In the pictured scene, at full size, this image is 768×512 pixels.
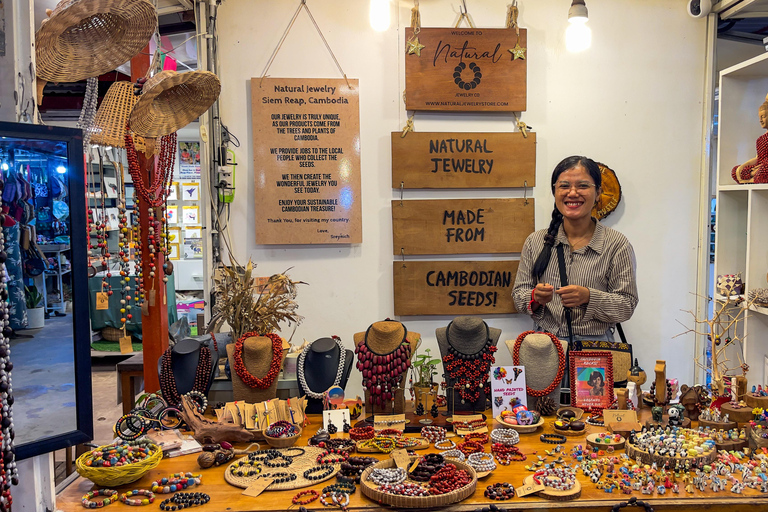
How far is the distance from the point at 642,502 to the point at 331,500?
0.94m

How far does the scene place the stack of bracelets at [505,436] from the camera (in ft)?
7.01

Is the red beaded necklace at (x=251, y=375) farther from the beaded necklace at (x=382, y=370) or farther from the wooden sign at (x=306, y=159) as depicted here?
the wooden sign at (x=306, y=159)

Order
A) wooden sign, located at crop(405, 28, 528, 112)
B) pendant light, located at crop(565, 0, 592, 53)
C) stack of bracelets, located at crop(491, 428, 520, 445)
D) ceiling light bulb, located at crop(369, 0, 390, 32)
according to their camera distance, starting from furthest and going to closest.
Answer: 1. wooden sign, located at crop(405, 28, 528, 112)
2. ceiling light bulb, located at crop(369, 0, 390, 32)
3. pendant light, located at crop(565, 0, 592, 53)
4. stack of bracelets, located at crop(491, 428, 520, 445)

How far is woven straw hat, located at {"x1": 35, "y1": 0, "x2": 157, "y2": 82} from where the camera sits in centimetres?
170

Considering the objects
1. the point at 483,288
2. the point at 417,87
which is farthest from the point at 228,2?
the point at 483,288

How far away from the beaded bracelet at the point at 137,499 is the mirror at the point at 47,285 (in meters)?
0.22

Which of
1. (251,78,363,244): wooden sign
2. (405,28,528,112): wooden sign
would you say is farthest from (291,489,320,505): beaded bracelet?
(405,28,528,112): wooden sign

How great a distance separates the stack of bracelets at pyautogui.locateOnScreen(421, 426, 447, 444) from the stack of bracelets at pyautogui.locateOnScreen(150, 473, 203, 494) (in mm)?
825

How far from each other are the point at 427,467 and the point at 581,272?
63.3 inches

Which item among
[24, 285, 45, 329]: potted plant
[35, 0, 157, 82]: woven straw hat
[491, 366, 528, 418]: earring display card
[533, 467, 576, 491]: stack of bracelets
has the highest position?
[35, 0, 157, 82]: woven straw hat

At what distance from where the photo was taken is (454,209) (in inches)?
141

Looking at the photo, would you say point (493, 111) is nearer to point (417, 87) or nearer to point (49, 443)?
point (417, 87)

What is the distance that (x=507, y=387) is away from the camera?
7.83 feet

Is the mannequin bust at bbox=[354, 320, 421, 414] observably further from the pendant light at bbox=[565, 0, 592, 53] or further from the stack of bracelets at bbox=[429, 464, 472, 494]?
the pendant light at bbox=[565, 0, 592, 53]
